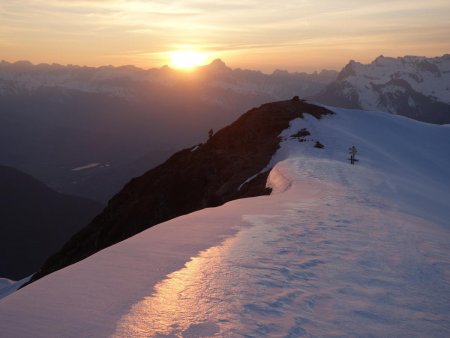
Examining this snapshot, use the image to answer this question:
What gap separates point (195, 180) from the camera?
144 feet

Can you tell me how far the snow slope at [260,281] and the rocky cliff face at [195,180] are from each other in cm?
1900

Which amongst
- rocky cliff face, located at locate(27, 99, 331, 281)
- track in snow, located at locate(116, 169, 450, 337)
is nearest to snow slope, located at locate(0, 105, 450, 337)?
track in snow, located at locate(116, 169, 450, 337)

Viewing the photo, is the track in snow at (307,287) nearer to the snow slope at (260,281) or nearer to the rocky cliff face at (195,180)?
the snow slope at (260,281)

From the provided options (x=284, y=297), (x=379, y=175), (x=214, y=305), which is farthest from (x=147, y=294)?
(x=379, y=175)

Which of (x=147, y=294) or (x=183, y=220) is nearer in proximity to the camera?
(x=147, y=294)

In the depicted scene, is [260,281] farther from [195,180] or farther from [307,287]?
[195,180]

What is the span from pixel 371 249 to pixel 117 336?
24.3ft

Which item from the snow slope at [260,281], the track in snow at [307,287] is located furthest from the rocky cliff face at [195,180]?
the track in snow at [307,287]

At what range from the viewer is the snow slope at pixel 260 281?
6.77 m

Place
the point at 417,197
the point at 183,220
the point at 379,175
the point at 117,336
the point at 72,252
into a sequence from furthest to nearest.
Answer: the point at 72,252, the point at 379,175, the point at 417,197, the point at 183,220, the point at 117,336

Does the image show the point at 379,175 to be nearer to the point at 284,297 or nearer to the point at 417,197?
the point at 417,197

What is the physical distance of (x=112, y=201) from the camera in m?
60.0

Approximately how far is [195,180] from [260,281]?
35594 mm

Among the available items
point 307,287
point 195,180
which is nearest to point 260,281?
point 307,287
